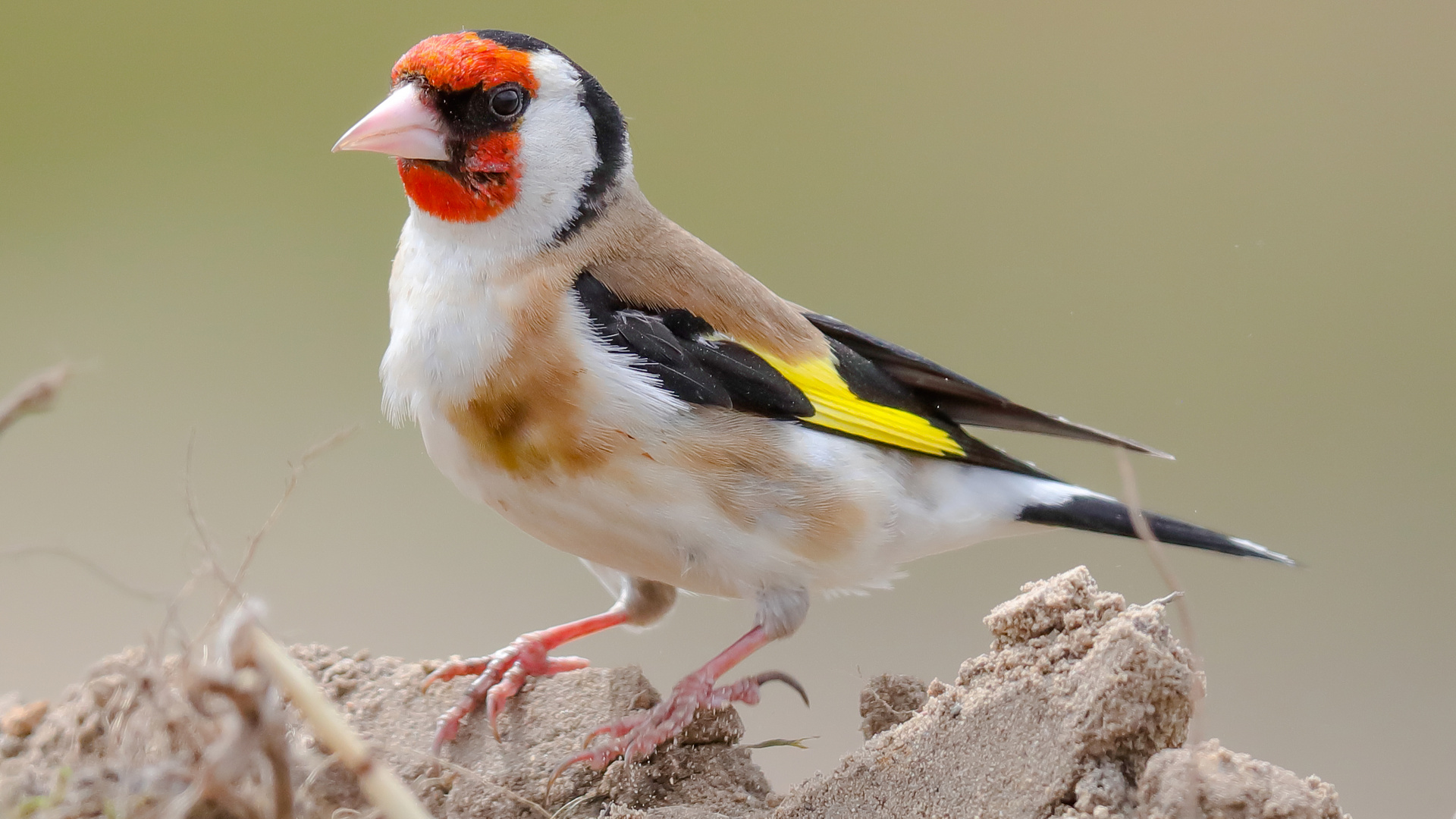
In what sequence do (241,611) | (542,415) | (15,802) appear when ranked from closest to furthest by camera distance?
(241,611) → (15,802) → (542,415)

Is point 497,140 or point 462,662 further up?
point 497,140

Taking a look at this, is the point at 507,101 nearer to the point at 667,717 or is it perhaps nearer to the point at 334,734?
the point at 667,717

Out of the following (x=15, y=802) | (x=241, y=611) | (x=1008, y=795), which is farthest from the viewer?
(x=1008, y=795)

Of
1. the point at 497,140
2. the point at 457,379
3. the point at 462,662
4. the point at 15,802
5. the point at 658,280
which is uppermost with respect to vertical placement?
the point at 497,140

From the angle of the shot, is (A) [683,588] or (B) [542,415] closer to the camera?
(B) [542,415]

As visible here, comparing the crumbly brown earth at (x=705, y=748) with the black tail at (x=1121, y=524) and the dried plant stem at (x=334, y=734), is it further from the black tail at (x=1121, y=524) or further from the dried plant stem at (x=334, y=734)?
the black tail at (x=1121, y=524)

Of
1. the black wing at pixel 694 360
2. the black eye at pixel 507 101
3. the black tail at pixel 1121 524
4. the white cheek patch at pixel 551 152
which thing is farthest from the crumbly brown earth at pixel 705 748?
the black eye at pixel 507 101

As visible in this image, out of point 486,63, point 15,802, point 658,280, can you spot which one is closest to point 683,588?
point 658,280

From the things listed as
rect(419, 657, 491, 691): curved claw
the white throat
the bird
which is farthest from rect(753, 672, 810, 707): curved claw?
the white throat

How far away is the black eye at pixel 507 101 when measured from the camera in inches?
80.7

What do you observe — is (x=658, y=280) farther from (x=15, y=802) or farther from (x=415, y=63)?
(x=15, y=802)

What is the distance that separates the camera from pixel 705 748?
212 cm

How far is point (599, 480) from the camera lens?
1967 mm

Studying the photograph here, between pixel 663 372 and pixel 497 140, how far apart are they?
0.52 meters
